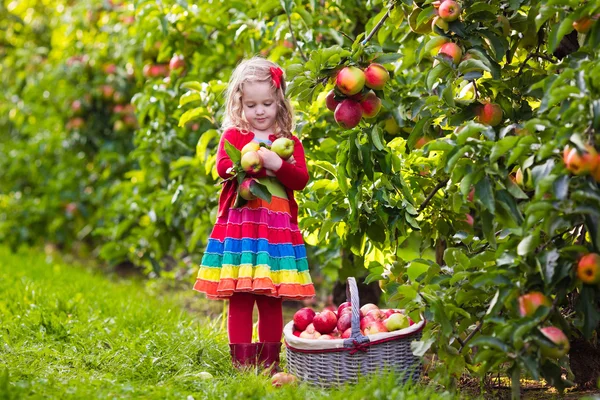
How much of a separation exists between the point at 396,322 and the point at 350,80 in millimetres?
767

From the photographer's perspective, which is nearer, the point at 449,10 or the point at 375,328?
the point at 449,10

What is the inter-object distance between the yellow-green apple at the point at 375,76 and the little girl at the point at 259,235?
41 cm

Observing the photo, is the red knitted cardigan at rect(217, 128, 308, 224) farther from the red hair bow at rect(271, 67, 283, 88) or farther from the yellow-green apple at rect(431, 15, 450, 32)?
the yellow-green apple at rect(431, 15, 450, 32)

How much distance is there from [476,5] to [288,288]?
108 centimetres

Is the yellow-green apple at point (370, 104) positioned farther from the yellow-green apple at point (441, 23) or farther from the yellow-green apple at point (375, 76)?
the yellow-green apple at point (441, 23)

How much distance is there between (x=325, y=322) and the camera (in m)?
2.63

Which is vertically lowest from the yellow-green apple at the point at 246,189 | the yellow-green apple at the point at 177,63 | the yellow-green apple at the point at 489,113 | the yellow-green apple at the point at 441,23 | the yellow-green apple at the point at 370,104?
the yellow-green apple at the point at 246,189

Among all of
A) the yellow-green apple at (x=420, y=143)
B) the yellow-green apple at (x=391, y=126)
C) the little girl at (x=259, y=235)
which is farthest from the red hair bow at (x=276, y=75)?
the yellow-green apple at (x=420, y=143)

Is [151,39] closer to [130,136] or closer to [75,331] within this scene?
[75,331]

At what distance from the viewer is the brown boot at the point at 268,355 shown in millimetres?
2753

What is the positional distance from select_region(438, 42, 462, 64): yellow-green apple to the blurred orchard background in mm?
12

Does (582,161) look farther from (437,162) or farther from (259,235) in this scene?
(259,235)

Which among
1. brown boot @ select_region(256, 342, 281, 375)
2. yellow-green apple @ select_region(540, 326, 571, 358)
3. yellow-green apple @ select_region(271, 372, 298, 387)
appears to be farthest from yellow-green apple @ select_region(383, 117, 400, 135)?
yellow-green apple @ select_region(540, 326, 571, 358)

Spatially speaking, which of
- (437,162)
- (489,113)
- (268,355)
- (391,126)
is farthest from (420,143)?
(268,355)
